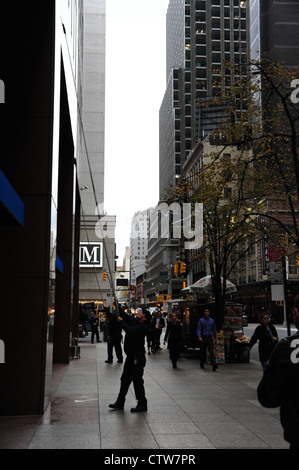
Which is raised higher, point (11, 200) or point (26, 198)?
point (26, 198)

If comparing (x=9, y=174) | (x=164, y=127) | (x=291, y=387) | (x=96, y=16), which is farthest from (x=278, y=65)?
(x=164, y=127)

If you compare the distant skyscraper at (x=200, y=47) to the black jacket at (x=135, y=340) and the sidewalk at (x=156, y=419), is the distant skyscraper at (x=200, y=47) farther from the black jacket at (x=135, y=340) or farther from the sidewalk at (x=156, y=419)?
the black jacket at (x=135, y=340)

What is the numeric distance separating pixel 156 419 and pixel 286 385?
18.4 feet

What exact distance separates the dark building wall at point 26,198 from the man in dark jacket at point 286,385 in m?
6.07

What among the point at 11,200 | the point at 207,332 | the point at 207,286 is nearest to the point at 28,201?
the point at 11,200

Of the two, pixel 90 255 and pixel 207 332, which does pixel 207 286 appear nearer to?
pixel 207 332

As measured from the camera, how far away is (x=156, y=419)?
28.0 feet

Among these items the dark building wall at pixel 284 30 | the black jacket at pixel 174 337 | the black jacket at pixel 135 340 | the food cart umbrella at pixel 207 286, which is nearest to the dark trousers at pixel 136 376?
the black jacket at pixel 135 340

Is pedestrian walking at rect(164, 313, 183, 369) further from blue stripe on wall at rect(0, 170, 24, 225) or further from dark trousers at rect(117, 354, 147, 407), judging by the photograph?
blue stripe on wall at rect(0, 170, 24, 225)

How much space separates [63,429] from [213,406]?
3358 mm

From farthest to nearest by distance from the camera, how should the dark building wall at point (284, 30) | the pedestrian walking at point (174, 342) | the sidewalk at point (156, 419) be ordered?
the dark building wall at point (284, 30) → the pedestrian walking at point (174, 342) → the sidewalk at point (156, 419)

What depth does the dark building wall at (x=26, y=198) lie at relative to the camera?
28.7 feet

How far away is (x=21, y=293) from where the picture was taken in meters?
8.93

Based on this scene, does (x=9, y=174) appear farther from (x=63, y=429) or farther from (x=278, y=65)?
(x=278, y=65)
